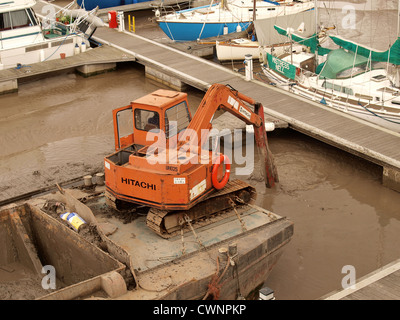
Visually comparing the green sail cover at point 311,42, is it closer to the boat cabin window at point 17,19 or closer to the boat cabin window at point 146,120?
the boat cabin window at point 17,19

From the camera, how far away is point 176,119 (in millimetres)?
13695

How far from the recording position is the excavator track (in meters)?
12.3

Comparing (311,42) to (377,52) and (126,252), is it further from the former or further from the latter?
(126,252)

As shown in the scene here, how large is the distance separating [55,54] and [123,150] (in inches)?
507

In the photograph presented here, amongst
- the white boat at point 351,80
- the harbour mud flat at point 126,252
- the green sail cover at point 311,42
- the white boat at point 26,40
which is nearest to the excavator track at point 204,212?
the harbour mud flat at point 126,252

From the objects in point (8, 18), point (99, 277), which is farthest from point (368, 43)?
point (99, 277)

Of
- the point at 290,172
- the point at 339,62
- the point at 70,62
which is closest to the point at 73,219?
the point at 290,172

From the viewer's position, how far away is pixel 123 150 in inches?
527

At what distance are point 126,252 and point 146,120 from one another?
140 inches

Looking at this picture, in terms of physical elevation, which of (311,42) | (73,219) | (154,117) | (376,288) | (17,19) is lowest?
(376,288)

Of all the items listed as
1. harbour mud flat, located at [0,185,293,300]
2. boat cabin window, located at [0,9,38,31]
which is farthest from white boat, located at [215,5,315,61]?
harbour mud flat, located at [0,185,293,300]

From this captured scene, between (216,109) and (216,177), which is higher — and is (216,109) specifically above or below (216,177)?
above

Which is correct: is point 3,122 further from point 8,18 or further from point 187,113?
point 187,113

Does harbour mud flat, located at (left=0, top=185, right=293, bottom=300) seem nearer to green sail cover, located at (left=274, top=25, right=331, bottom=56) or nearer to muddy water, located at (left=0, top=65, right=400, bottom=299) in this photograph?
muddy water, located at (left=0, top=65, right=400, bottom=299)
